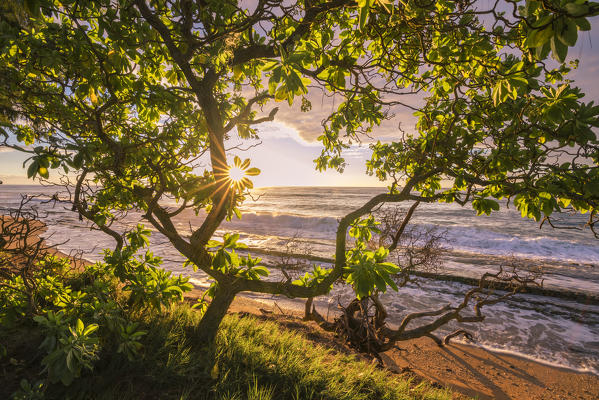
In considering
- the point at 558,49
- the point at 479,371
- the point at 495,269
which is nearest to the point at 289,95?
the point at 558,49

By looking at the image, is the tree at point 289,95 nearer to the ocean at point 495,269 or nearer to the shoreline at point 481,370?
the ocean at point 495,269

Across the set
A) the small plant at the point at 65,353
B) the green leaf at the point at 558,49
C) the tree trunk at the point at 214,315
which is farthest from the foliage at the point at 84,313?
the green leaf at the point at 558,49

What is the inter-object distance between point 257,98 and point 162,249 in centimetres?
1323

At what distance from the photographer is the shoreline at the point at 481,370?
16.6 ft

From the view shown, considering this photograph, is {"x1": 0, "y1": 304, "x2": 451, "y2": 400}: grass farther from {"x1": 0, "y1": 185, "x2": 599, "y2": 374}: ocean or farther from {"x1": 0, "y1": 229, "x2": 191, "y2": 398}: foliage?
{"x1": 0, "y1": 185, "x2": 599, "y2": 374}: ocean

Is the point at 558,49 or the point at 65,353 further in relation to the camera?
the point at 65,353

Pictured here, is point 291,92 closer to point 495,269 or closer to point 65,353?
point 65,353

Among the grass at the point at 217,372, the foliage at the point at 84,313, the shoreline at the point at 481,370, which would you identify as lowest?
the shoreline at the point at 481,370

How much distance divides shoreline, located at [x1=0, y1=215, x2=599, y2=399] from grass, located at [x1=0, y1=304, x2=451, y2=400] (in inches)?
56.8

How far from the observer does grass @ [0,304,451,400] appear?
252cm

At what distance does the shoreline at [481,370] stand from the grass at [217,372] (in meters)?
1.44

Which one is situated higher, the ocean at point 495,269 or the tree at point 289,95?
the tree at point 289,95

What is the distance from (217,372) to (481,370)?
20.7 ft

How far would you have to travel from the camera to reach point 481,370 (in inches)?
224
